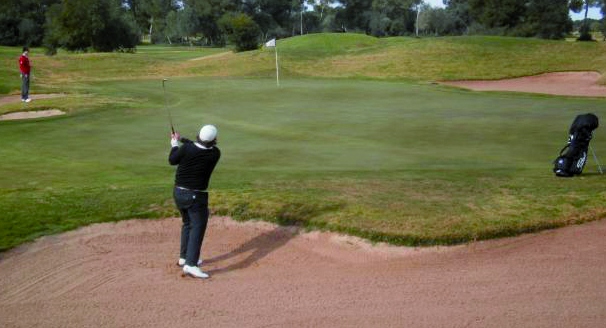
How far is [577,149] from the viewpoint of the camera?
46.1ft

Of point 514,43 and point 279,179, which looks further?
point 514,43

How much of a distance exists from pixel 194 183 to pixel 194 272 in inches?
48.7

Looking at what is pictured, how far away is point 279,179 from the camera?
13812 millimetres

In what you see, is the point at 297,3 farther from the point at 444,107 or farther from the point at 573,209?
the point at 573,209

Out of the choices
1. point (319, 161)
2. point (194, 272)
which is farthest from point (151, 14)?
point (194, 272)

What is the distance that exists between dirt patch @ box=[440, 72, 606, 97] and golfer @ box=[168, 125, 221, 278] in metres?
32.2

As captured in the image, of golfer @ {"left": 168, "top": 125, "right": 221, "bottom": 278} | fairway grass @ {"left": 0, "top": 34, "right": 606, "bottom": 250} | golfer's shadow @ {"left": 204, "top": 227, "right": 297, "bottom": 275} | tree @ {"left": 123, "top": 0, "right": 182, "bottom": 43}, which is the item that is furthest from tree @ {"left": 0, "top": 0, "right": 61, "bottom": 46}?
golfer @ {"left": 168, "top": 125, "right": 221, "bottom": 278}

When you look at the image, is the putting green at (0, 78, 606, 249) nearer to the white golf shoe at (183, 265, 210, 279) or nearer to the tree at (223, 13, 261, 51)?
the white golf shoe at (183, 265, 210, 279)

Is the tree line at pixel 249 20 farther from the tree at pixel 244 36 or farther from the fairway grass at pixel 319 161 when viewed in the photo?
the fairway grass at pixel 319 161

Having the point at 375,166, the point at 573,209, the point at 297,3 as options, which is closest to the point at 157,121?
the point at 375,166

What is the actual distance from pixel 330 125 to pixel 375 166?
683 cm

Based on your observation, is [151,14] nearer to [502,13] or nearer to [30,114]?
[502,13]

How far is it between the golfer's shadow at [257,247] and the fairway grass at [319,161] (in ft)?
1.21

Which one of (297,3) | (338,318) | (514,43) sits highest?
(297,3)
